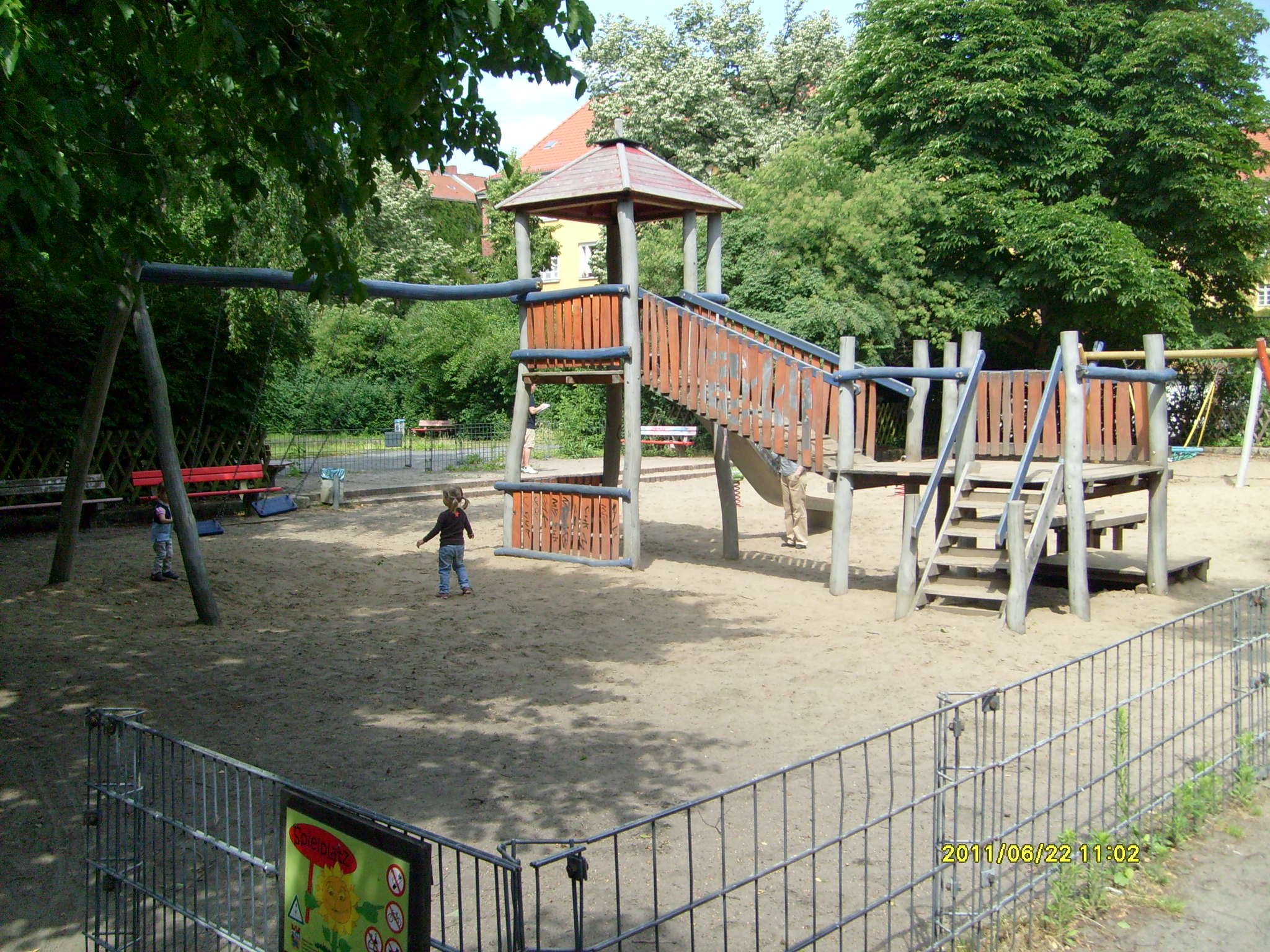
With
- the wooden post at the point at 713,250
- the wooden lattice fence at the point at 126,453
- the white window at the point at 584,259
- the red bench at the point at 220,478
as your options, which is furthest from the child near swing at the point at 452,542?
the white window at the point at 584,259

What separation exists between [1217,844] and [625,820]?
2.77m

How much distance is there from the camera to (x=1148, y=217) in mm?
27078

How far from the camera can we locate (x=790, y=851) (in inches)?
201

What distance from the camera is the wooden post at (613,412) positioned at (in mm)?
14625

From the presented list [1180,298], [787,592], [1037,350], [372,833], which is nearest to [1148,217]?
[1180,298]

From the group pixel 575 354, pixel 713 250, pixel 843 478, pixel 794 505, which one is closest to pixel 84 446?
pixel 575 354

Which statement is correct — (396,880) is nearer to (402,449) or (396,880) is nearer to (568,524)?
(568,524)

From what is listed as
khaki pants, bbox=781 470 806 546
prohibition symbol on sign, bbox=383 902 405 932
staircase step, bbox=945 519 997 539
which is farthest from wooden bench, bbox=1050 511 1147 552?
prohibition symbol on sign, bbox=383 902 405 932

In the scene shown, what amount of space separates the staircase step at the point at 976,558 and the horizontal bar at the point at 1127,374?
1900mm

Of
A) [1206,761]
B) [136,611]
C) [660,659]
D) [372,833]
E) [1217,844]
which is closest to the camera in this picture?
[372,833]

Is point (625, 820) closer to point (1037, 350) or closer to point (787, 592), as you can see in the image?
point (787, 592)

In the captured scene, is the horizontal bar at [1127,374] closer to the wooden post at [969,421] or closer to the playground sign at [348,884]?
the wooden post at [969,421]

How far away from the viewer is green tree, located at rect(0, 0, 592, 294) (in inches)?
207

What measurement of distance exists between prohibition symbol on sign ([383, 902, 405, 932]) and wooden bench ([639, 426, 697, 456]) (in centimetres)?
2668
